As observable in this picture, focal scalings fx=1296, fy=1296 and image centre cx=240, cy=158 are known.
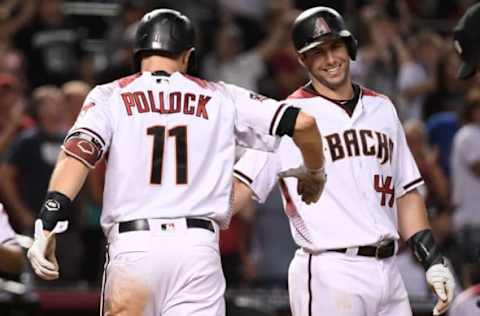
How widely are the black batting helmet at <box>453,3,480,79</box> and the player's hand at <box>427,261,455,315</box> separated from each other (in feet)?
3.49

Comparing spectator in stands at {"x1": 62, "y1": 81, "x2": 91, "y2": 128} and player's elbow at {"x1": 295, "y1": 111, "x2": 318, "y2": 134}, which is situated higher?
spectator in stands at {"x1": 62, "y1": 81, "x2": 91, "y2": 128}

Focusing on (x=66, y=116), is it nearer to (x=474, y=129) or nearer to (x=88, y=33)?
(x=88, y=33)

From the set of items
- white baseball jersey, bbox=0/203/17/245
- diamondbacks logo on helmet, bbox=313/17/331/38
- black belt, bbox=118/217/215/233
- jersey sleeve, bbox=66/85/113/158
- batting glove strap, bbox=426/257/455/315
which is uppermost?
diamondbacks logo on helmet, bbox=313/17/331/38

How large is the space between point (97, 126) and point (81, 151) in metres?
0.17

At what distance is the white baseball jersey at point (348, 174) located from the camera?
21.4ft

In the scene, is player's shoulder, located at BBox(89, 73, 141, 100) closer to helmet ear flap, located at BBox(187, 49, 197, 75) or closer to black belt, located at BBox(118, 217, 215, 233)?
helmet ear flap, located at BBox(187, 49, 197, 75)

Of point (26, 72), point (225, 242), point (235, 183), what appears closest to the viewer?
point (235, 183)

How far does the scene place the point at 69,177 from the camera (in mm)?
5863

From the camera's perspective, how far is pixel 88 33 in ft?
40.7

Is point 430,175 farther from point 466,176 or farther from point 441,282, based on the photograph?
point 441,282

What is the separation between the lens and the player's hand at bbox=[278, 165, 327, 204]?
6145 mm

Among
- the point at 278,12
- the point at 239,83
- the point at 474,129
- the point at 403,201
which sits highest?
the point at 278,12

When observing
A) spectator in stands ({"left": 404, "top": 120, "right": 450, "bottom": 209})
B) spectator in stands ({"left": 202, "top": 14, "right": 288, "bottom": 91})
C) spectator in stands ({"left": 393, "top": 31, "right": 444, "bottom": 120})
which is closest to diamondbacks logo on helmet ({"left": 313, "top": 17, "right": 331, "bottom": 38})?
spectator in stands ({"left": 404, "top": 120, "right": 450, "bottom": 209})

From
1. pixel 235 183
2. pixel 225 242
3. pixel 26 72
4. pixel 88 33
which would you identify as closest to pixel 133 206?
pixel 235 183
